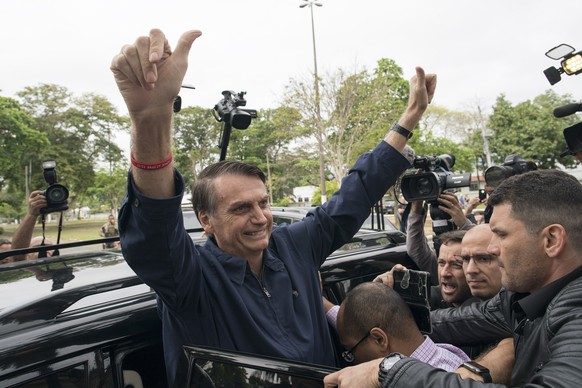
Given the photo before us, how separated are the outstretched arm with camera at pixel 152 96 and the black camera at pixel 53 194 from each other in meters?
2.17

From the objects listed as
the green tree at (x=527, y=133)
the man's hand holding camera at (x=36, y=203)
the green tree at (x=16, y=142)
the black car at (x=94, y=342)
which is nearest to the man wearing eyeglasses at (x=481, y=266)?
the black car at (x=94, y=342)

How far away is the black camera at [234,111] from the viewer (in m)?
2.90

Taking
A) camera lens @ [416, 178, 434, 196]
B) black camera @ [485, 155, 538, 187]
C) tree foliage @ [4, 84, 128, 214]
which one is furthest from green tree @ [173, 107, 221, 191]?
camera lens @ [416, 178, 434, 196]

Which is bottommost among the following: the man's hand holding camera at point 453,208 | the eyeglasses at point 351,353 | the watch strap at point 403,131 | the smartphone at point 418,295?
the eyeglasses at point 351,353

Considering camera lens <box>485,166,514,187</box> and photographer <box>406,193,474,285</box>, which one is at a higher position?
camera lens <box>485,166,514,187</box>

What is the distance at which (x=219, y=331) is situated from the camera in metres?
1.51

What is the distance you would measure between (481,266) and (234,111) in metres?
1.74

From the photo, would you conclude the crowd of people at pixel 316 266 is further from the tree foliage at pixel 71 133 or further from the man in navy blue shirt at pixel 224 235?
the tree foliage at pixel 71 133

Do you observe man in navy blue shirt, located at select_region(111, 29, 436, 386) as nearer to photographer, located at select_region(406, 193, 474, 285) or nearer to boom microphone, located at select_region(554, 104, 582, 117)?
photographer, located at select_region(406, 193, 474, 285)

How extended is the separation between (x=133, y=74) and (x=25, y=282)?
3.69 ft

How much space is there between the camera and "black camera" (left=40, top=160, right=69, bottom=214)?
3090mm

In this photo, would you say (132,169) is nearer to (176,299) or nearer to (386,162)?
(176,299)

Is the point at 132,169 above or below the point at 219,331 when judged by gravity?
above

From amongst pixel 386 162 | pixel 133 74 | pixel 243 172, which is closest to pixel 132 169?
pixel 133 74
